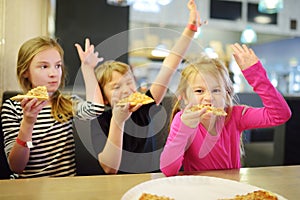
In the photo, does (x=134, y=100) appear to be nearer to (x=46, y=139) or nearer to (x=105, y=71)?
(x=105, y=71)

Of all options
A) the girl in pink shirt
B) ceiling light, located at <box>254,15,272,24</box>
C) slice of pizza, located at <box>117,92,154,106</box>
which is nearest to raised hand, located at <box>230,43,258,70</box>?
the girl in pink shirt

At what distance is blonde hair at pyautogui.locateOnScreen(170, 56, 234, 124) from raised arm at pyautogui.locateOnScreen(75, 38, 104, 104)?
226 millimetres

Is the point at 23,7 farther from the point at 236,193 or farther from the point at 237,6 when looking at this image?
the point at 237,6

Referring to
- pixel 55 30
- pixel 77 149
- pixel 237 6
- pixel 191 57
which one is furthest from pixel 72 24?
pixel 237 6

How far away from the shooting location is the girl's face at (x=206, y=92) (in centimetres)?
80

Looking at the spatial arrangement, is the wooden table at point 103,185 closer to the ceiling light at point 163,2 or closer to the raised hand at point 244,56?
the raised hand at point 244,56

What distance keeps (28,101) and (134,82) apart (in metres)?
0.31

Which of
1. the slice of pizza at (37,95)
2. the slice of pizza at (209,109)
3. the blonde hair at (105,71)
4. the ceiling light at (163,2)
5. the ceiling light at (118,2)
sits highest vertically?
the ceiling light at (163,2)

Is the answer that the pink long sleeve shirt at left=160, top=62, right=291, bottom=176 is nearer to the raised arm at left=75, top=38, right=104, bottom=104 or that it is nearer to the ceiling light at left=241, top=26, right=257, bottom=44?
the raised arm at left=75, top=38, right=104, bottom=104

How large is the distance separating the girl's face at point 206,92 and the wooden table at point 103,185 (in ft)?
Result: 0.61

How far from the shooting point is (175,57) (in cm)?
88

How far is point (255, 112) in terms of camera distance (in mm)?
866

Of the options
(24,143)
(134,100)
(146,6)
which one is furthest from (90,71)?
(146,6)

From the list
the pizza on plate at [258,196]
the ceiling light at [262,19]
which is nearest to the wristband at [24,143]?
the pizza on plate at [258,196]
